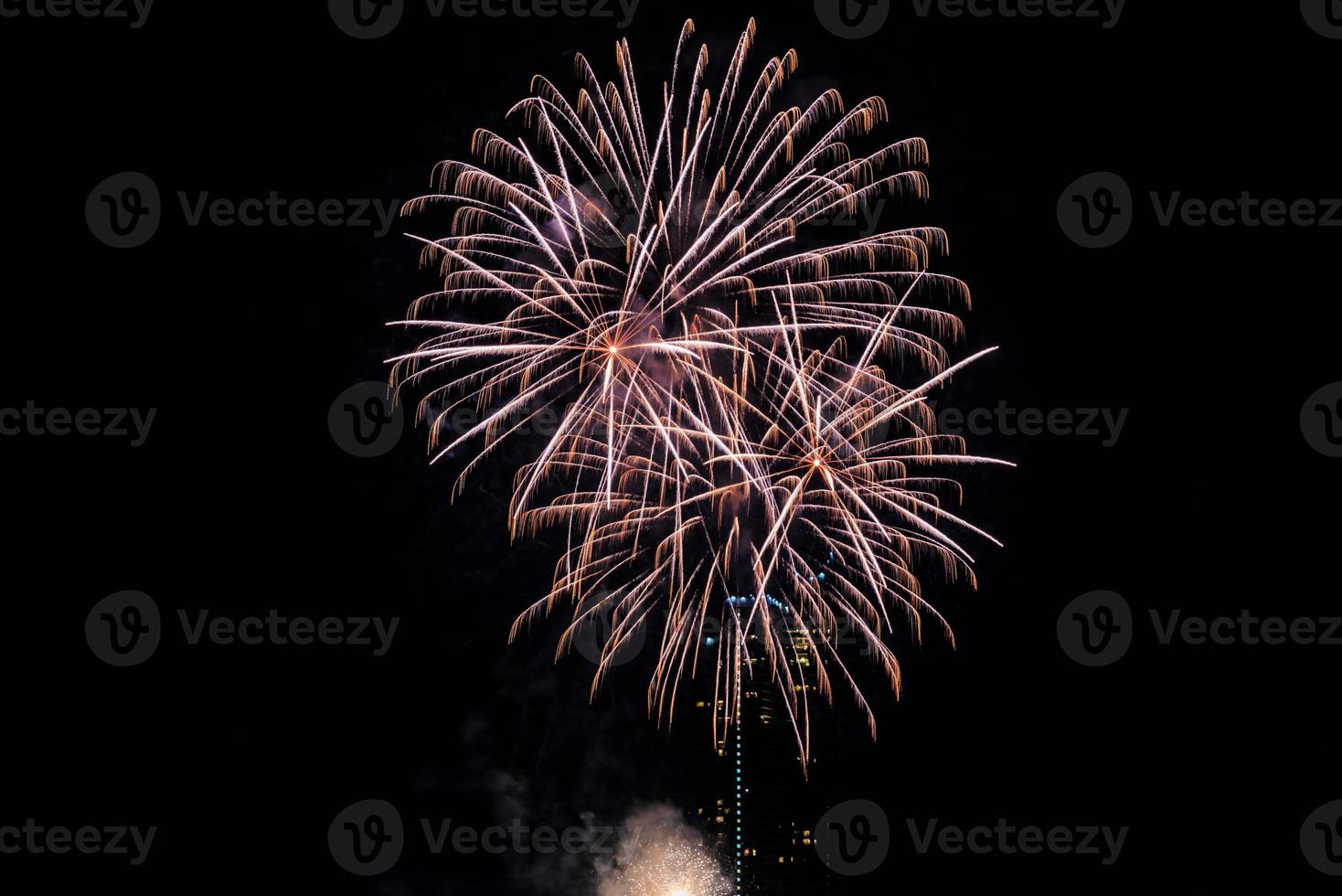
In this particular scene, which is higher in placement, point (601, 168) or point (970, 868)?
point (601, 168)

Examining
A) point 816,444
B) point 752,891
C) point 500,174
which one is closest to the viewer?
point 816,444

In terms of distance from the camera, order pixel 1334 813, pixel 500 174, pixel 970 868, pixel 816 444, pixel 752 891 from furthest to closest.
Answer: pixel 970 868, pixel 1334 813, pixel 752 891, pixel 500 174, pixel 816 444

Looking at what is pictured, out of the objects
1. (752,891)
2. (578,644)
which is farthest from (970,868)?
(578,644)

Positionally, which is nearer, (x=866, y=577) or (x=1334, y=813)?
(x=866, y=577)

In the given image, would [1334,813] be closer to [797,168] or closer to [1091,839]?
[1091,839]

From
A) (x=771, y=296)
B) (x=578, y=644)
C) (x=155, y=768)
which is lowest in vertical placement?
(x=155, y=768)

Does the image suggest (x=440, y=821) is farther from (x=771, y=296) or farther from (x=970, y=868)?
(x=771, y=296)
